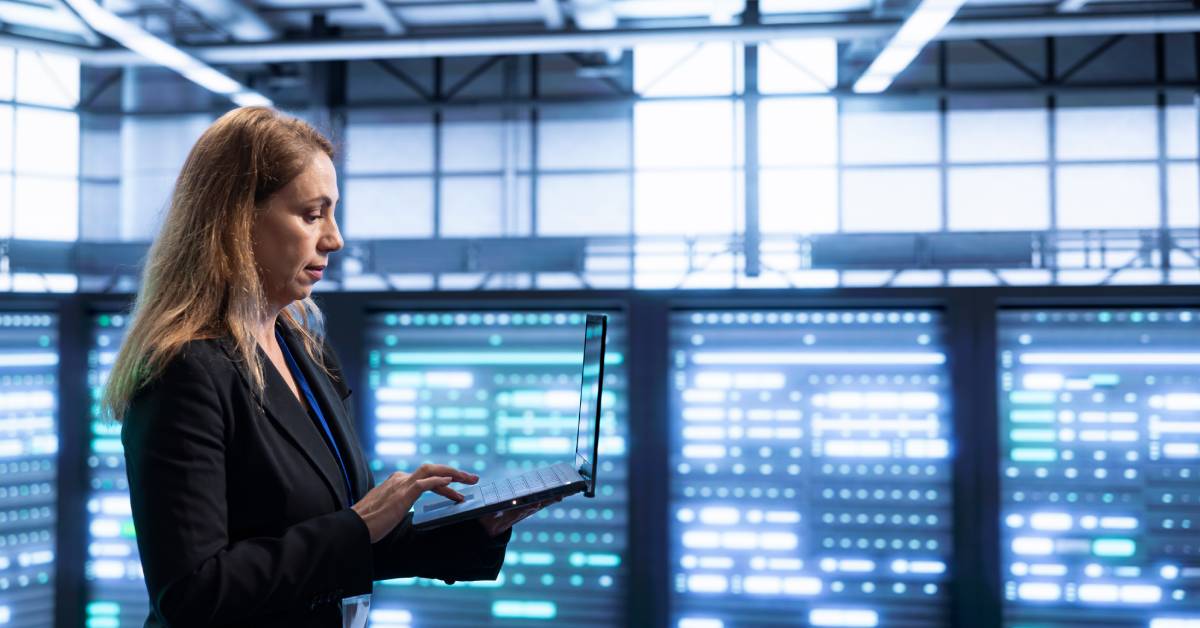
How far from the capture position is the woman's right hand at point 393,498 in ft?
4.26

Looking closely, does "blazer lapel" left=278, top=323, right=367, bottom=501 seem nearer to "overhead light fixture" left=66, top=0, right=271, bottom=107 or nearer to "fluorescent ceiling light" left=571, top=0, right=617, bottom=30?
"overhead light fixture" left=66, top=0, right=271, bottom=107

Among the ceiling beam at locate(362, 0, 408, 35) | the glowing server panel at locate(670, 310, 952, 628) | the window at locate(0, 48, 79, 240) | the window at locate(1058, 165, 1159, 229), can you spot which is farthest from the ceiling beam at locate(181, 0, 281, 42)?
the window at locate(1058, 165, 1159, 229)

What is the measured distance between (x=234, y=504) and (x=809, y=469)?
8.68ft

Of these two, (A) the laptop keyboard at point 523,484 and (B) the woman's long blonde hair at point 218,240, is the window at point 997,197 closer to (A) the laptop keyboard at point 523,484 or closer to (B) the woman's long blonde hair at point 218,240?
(A) the laptop keyboard at point 523,484

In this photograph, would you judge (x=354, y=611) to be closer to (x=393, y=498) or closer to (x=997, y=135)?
(x=393, y=498)

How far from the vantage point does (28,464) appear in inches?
141

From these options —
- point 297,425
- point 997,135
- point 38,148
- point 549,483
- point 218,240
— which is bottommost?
point 549,483

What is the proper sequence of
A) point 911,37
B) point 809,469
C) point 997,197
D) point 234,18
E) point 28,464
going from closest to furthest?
point 809,469
point 28,464
point 911,37
point 234,18
point 997,197

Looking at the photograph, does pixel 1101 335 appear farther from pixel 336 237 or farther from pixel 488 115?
pixel 488 115

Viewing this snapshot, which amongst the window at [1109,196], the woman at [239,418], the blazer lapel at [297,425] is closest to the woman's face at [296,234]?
the woman at [239,418]

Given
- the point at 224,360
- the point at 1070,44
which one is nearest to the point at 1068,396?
the point at 224,360

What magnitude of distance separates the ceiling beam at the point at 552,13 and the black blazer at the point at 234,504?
872 cm

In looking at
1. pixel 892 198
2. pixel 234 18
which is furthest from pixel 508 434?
pixel 892 198

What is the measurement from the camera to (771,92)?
12586 mm
